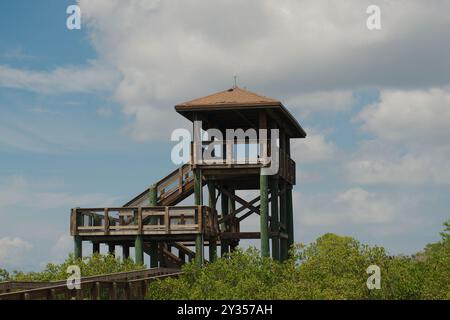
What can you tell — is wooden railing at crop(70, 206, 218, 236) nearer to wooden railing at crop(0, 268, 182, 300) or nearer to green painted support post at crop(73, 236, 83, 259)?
green painted support post at crop(73, 236, 83, 259)

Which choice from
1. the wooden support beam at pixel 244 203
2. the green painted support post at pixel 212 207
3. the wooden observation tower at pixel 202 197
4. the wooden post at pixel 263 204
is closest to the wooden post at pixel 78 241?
the wooden observation tower at pixel 202 197

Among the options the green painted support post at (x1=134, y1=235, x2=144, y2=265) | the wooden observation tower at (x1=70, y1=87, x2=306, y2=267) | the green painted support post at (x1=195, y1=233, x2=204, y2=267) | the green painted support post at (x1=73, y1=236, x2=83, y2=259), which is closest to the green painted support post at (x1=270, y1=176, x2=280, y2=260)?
the wooden observation tower at (x1=70, y1=87, x2=306, y2=267)

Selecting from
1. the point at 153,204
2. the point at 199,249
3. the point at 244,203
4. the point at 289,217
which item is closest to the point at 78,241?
the point at 153,204

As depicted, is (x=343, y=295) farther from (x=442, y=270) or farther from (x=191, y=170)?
(x=191, y=170)

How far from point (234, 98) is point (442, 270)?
12.7 metres

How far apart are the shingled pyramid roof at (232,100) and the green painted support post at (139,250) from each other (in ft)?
20.9

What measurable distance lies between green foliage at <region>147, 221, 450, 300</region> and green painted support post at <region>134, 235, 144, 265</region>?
5946mm

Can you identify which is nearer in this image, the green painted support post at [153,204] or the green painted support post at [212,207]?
the green painted support post at [212,207]

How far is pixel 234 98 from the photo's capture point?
1499 inches

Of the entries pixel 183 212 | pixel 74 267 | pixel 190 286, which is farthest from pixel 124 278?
pixel 183 212

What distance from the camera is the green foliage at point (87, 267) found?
3284cm

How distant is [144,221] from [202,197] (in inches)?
116

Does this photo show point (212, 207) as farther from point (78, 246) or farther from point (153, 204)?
point (78, 246)

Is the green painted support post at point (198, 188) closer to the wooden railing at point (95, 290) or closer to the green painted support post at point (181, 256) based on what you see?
the green painted support post at point (181, 256)
